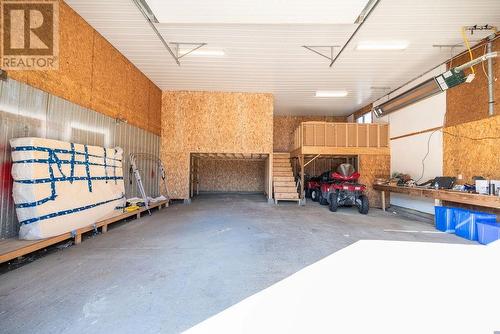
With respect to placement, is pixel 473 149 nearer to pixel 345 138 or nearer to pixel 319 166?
pixel 345 138

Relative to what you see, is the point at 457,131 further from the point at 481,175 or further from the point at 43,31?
the point at 43,31

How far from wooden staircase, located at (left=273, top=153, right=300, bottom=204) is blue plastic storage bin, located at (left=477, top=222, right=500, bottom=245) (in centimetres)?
557

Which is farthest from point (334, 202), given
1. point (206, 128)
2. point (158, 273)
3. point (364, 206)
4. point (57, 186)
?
point (57, 186)

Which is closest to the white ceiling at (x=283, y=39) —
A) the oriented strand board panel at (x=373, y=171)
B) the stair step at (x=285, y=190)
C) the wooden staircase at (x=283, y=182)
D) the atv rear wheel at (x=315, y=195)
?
the oriented strand board panel at (x=373, y=171)

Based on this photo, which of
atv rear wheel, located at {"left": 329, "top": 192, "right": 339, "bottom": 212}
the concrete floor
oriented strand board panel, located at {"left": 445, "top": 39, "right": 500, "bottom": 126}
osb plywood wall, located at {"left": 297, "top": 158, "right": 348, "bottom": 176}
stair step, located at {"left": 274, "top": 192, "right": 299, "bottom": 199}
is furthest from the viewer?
osb plywood wall, located at {"left": 297, "top": 158, "right": 348, "bottom": 176}

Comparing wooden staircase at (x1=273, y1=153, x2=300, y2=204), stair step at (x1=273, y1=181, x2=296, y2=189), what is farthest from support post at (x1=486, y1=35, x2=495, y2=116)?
stair step at (x1=273, y1=181, x2=296, y2=189)

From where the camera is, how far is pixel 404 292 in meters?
2.50

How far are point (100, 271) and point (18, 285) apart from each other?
30.8 inches

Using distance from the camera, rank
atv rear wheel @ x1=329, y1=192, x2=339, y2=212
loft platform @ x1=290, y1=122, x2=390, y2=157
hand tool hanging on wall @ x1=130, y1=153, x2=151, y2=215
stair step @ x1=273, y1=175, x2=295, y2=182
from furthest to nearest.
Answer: stair step @ x1=273, y1=175, x2=295, y2=182 < loft platform @ x1=290, y1=122, x2=390, y2=157 < atv rear wheel @ x1=329, y1=192, x2=339, y2=212 < hand tool hanging on wall @ x1=130, y1=153, x2=151, y2=215

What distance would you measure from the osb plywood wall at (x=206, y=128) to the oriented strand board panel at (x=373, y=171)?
4299 mm

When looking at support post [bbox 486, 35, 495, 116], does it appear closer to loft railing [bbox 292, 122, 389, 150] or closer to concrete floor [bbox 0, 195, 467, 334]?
concrete floor [bbox 0, 195, 467, 334]

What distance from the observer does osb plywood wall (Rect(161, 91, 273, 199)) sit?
9.77 meters

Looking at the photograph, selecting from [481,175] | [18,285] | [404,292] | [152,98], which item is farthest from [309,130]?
[18,285]

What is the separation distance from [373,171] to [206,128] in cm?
751
